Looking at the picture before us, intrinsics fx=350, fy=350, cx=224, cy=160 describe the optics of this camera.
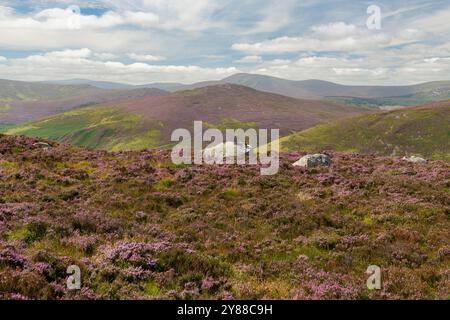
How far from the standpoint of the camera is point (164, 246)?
1121 centimetres

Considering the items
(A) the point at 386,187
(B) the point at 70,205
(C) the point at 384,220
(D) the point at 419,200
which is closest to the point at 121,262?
(B) the point at 70,205

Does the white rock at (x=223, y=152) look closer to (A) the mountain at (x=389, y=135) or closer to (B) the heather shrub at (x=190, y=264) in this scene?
(B) the heather shrub at (x=190, y=264)

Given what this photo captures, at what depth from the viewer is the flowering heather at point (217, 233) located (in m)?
8.82

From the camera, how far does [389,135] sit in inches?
4926

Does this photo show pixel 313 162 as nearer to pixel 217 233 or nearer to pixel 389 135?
pixel 217 233

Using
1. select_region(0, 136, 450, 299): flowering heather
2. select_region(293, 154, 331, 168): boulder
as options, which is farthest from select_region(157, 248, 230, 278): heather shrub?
select_region(293, 154, 331, 168): boulder

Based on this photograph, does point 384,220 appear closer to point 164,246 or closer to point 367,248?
point 367,248

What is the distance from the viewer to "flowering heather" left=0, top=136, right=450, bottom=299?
8820 millimetres

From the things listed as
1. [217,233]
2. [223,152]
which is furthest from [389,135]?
[217,233]

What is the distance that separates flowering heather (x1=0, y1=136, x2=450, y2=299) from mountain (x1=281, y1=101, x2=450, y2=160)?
319 feet

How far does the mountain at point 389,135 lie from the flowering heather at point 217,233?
319 feet

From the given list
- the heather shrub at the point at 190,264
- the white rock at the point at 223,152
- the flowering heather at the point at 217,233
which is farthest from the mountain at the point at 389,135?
the heather shrub at the point at 190,264

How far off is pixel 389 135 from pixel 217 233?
12690cm

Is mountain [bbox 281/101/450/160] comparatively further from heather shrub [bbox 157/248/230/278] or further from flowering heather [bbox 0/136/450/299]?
heather shrub [bbox 157/248/230/278]
